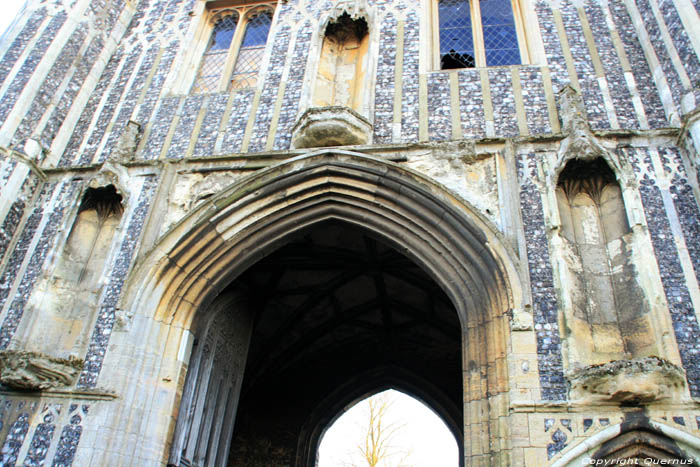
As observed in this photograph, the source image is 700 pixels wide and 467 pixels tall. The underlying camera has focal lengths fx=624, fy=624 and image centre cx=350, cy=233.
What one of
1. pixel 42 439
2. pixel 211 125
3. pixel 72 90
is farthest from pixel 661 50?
pixel 42 439

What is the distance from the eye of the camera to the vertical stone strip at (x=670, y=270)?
205 inches

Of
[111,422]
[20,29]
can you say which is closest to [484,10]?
[20,29]

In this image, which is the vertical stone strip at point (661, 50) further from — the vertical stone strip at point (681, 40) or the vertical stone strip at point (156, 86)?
the vertical stone strip at point (156, 86)

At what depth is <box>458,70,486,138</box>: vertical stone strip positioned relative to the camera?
720cm

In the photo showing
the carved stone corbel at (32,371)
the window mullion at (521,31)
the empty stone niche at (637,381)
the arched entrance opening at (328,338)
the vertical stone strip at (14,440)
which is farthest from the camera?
the arched entrance opening at (328,338)

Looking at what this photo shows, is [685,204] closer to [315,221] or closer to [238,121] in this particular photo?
[315,221]

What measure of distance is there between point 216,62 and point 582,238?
5860 mm

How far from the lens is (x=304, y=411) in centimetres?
1134

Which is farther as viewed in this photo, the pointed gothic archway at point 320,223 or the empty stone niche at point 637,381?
the pointed gothic archway at point 320,223

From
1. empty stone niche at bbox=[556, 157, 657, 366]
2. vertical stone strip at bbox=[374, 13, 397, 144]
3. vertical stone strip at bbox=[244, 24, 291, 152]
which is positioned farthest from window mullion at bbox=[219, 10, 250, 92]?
empty stone niche at bbox=[556, 157, 657, 366]

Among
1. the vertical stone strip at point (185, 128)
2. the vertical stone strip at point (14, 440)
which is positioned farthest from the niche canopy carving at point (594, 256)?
the vertical stone strip at point (14, 440)

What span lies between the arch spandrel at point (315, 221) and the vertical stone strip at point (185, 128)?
1.16 meters

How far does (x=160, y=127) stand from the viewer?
808cm

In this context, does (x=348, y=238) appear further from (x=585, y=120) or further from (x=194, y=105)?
(x=585, y=120)
